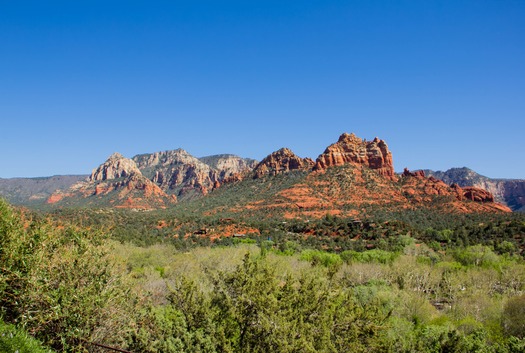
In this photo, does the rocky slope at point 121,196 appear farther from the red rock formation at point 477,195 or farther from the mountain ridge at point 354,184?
the red rock formation at point 477,195

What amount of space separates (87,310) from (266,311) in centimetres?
623

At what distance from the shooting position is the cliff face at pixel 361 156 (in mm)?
123625

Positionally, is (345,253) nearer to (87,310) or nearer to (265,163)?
(87,310)

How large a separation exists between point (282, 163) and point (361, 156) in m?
31.8

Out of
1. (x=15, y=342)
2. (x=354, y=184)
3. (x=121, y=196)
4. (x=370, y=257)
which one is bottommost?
(x=370, y=257)

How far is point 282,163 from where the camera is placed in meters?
144

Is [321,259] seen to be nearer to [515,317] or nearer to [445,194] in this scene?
[515,317]

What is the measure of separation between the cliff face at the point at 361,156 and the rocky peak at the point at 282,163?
952 centimetres

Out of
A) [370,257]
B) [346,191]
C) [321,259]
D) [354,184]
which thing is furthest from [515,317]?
[354,184]

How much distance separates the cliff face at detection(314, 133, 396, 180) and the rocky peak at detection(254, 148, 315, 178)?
9.52 meters

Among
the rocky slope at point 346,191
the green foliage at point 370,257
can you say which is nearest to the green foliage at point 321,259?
the green foliage at point 370,257

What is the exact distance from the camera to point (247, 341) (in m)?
13.4

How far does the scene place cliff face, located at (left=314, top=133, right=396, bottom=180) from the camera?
124 m

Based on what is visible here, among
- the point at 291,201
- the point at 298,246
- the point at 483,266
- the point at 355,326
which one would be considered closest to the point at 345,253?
the point at 298,246
